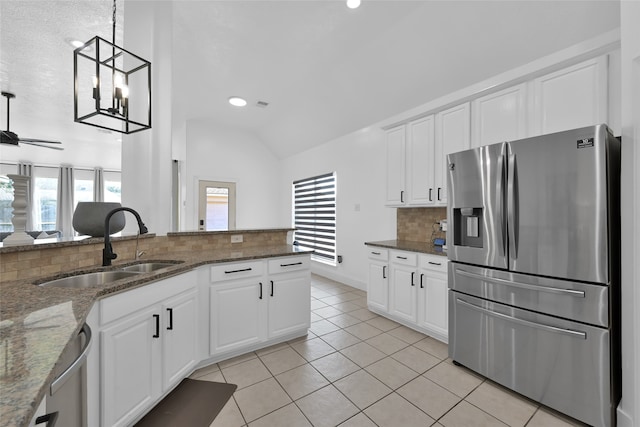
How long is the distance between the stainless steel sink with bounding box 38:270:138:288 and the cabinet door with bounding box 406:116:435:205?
299 centimetres

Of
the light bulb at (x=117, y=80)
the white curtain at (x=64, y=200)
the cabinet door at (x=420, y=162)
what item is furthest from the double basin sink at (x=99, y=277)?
the white curtain at (x=64, y=200)

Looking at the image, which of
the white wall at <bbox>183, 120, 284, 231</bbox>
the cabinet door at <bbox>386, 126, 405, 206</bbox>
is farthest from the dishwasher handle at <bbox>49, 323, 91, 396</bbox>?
the white wall at <bbox>183, 120, 284, 231</bbox>

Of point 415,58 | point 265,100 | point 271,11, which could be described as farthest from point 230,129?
point 415,58

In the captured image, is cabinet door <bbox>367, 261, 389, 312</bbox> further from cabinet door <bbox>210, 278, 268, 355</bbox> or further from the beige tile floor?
cabinet door <bbox>210, 278, 268, 355</bbox>

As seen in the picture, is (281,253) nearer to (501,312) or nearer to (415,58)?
(501,312)

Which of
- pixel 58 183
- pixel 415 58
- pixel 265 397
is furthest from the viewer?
pixel 58 183

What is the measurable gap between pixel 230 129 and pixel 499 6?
5.24 metres

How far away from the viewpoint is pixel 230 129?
6.08 m

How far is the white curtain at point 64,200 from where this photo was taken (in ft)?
24.1

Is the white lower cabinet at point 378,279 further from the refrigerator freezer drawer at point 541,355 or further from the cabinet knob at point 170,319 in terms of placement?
the cabinet knob at point 170,319

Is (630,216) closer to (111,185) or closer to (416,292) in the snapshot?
(416,292)

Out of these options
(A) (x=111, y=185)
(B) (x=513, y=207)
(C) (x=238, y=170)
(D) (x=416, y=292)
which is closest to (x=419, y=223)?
(D) (x=416, y=292)

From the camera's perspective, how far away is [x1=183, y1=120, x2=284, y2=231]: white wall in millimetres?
5574

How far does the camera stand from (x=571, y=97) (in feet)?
7.18
